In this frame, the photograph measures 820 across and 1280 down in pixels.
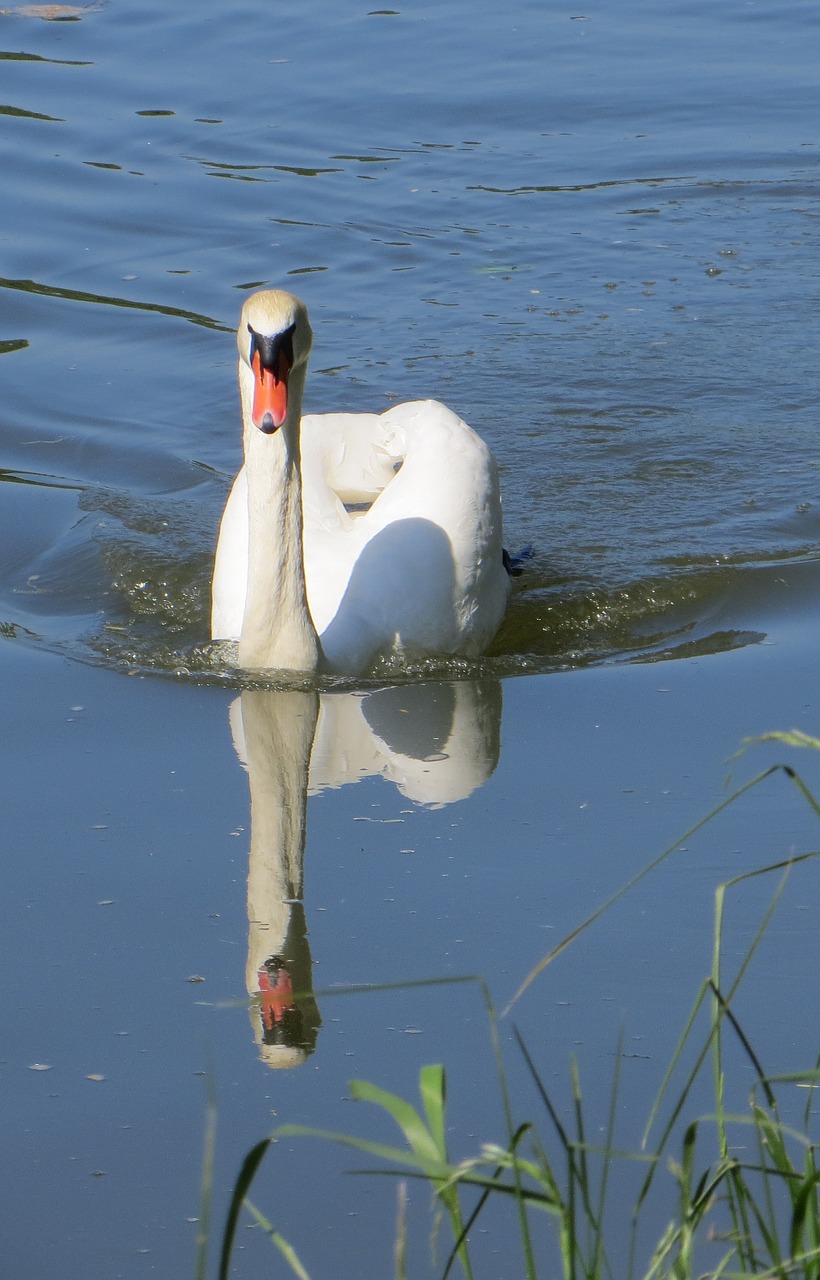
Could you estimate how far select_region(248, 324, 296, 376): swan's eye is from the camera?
5406 millimetres

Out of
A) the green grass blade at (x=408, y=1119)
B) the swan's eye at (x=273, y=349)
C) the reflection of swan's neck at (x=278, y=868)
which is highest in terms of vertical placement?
the swan's eye at (x=273, y=349)

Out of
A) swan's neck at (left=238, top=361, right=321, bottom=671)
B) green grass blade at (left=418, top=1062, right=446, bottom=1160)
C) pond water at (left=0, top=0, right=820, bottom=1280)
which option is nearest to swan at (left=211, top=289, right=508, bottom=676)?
swan's neck at (left=238, top=361, right=321, bottom=671)

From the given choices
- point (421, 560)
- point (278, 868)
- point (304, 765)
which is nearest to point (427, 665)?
point (421, 560)

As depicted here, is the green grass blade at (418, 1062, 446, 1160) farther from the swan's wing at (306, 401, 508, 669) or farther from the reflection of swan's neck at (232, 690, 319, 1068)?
the swan's wing at (306, 401, 508, 669)

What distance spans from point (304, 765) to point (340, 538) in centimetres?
115

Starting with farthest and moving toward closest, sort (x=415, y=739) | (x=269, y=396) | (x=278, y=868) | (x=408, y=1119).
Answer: (x=415, y=739) → (x=269, y=396) → (x=278, y=868) → (x=408, y=1119)

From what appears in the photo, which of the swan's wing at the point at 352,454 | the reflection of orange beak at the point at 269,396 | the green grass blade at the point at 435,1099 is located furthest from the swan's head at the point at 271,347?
the green grass blade at the point at 435,1099

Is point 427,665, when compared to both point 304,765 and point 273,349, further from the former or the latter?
point 273,349

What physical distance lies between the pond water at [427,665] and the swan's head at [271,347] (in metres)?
0.97

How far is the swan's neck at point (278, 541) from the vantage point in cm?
578

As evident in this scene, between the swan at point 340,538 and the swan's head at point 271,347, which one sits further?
the swan at point 340,538

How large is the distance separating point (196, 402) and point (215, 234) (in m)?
2.24

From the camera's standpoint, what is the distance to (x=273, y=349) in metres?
5.43

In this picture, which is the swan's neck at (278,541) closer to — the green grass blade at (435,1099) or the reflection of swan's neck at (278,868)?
the reflection of swan's neck at (278,868)
